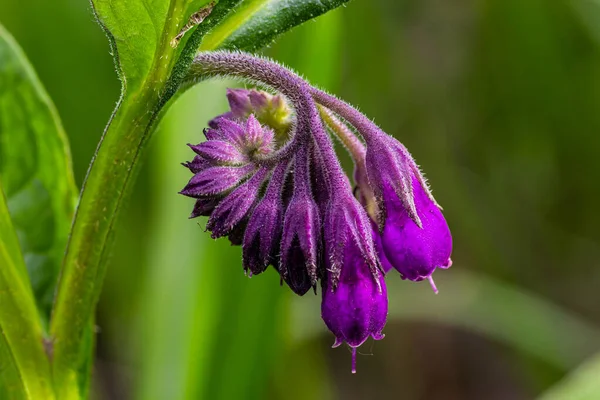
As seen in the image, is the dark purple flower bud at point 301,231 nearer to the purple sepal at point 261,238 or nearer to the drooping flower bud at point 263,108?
the purple sepal at point 261,238

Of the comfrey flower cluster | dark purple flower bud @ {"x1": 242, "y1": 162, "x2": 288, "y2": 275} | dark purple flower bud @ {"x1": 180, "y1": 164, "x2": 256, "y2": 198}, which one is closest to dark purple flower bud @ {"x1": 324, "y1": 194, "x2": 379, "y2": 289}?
the comfrey flower cluster

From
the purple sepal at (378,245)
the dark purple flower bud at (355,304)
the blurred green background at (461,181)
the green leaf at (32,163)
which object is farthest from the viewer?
the blurred green background at (461,181)

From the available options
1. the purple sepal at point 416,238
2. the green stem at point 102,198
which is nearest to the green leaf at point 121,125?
the green stem at point 102,198

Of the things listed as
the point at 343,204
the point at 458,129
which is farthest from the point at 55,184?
the point at 458,129

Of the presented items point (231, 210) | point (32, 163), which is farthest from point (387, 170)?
point (32, 163)

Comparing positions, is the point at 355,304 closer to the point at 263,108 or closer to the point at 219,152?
the point at 219,152

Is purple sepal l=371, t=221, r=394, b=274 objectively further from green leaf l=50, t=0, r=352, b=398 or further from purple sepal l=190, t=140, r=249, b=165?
green leaf l=50, t=0, r=352, b=398
